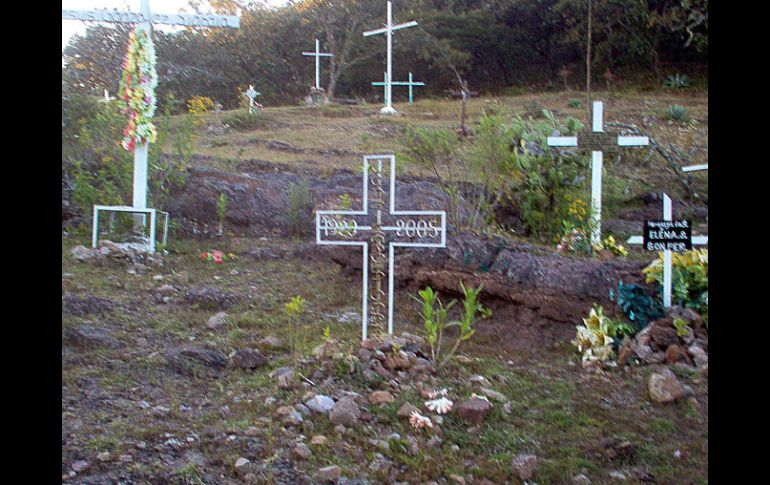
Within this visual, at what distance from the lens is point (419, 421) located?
10.7 ft

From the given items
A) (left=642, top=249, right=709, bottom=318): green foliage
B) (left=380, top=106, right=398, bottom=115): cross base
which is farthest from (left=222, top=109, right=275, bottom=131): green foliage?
(left=642, top=249, right=709, bottom=318): green foliage

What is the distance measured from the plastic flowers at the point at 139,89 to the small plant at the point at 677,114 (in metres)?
6.54

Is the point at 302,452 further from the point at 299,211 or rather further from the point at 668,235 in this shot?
the point at 299,211

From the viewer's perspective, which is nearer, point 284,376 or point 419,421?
point 419,421

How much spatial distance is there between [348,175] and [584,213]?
2451mm

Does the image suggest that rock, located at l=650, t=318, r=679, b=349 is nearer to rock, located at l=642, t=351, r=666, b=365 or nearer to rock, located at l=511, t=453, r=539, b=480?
rock, located at l=642, t=351, r=666, b=365

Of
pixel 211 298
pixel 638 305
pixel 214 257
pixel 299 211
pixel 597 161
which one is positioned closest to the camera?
pixel 638 305

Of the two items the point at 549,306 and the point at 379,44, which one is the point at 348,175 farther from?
the point at 379,44

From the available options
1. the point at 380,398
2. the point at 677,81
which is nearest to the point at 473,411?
the point at 380,398

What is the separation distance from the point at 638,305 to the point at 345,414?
1817 millimetres

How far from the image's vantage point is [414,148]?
593 cm

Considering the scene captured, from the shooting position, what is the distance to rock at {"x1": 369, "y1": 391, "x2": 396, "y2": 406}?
3430mm

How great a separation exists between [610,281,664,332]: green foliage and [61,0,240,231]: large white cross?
3.30 m

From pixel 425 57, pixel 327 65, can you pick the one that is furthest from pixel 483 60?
pixel 327 65
